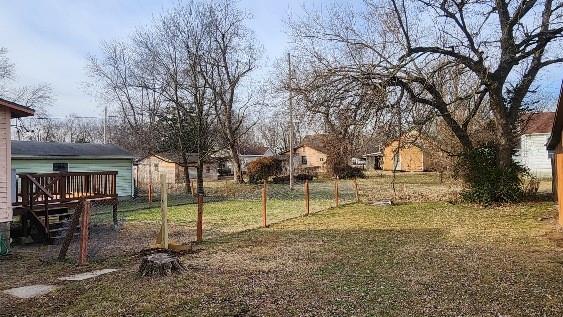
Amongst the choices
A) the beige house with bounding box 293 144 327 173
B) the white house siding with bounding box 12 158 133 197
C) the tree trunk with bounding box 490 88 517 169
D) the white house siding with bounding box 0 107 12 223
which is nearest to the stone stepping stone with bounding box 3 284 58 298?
the white house siding with bounding box 0 107 12 223

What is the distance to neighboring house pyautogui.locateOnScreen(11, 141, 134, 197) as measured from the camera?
861 inches

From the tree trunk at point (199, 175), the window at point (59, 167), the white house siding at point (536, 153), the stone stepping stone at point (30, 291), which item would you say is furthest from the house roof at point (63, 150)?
the white house siding at point (536, 153)

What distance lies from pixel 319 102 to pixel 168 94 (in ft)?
48.6

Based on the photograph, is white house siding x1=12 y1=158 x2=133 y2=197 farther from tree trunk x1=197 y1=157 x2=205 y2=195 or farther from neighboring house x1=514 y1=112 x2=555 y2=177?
neighboring house x1=514 y1=112 x2=555 y2=177

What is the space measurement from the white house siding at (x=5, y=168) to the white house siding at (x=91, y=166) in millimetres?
12529

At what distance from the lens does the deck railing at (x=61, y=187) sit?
11.7 metres

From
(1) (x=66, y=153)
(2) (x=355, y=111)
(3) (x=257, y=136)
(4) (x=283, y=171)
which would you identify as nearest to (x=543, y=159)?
(4) (x=283, y=171)

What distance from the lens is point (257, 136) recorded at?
78938 millimetres

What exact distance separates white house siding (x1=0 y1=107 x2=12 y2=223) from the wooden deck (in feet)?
4.16

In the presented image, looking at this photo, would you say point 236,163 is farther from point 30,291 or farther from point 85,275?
point 30,291

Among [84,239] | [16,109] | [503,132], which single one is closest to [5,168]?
[16,109]

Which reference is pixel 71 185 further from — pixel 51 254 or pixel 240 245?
pixel 240 245

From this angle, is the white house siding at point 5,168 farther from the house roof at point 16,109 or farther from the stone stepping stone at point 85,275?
the stone stepping stone at point 85,275

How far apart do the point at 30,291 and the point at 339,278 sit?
4220 millimetres
